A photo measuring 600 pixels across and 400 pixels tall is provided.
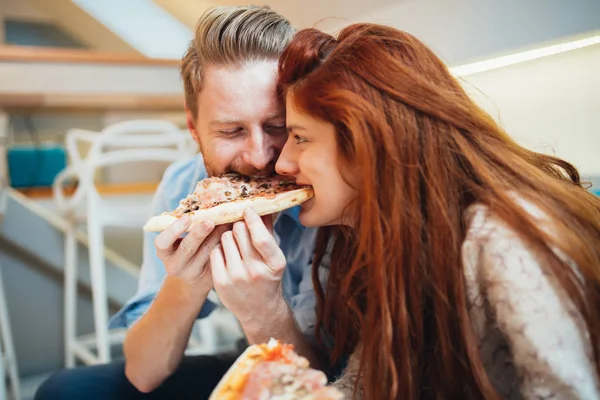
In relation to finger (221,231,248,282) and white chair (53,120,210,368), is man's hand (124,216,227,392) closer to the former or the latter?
finger (221,231,248,282)

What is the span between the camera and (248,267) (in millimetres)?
1022

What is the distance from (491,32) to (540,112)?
9.7 inches

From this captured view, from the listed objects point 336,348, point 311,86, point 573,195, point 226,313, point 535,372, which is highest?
point 311,86

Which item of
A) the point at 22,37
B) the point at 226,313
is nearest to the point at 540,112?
the point at 226,313

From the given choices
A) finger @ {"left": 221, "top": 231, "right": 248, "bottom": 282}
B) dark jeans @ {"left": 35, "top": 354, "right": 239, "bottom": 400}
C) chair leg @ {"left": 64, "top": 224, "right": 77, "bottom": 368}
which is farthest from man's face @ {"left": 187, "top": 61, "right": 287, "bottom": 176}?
chair leg @ {"left": 64, "top": 224, "right": 77, "bottom": 368}

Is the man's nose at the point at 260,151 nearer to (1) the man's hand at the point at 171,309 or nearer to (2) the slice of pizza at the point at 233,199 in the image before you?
(2) the slice of pizza at the point at 233,199

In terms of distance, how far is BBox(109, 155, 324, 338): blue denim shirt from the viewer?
1.36 m

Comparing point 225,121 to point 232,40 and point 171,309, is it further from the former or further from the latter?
point 171,309

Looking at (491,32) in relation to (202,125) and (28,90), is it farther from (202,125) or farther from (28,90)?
(28,90)

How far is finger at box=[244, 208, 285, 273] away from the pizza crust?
0.04 m

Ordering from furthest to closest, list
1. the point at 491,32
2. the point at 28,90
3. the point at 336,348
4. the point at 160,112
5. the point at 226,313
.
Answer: the point at 160,112, the point at 226,313, the point at 28,90, the point at 491,32, the point at 336,348

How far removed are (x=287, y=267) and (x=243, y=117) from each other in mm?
429

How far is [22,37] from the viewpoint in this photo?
4.90 m

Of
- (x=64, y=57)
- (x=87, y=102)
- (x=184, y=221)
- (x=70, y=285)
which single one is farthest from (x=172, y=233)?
(x=87, y=102)
